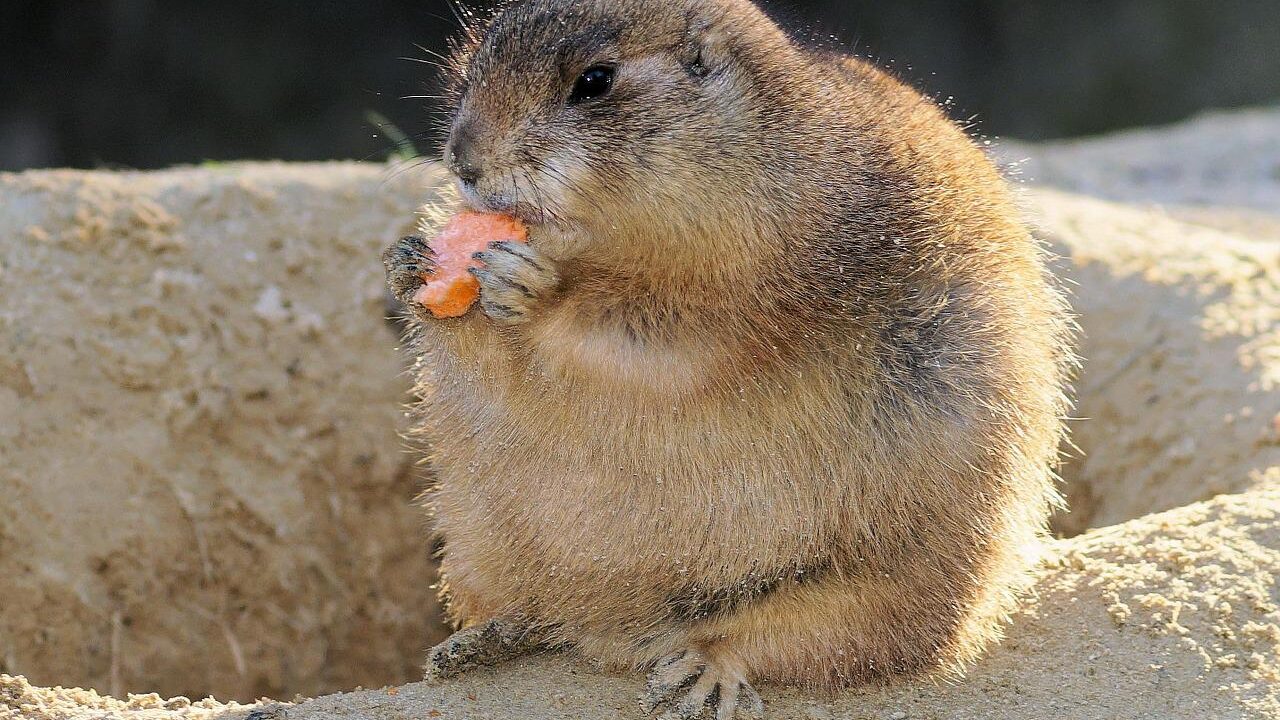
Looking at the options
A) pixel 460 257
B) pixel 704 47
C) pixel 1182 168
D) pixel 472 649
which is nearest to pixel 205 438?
pixel 472 649

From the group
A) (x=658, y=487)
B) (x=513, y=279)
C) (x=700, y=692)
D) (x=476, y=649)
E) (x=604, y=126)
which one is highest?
(x=604, y=126)

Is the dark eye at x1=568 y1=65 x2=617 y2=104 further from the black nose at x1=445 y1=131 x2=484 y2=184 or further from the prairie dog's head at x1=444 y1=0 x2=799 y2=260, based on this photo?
the black nose at x1=445 y1=131 x2=484 y2=184

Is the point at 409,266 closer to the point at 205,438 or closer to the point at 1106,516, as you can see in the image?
the point at 205,438

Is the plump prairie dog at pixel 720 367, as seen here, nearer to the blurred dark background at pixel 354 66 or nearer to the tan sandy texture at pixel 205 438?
the tan sandy texture at pixel 205 438

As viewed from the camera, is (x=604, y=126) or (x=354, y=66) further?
(x=354, y=66)

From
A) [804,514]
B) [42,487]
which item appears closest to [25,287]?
[42,487]

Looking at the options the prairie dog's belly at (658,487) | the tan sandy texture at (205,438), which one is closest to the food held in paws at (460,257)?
the prairie dog's belly at (658,487)

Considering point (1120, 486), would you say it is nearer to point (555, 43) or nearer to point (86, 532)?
point (555, 43)
